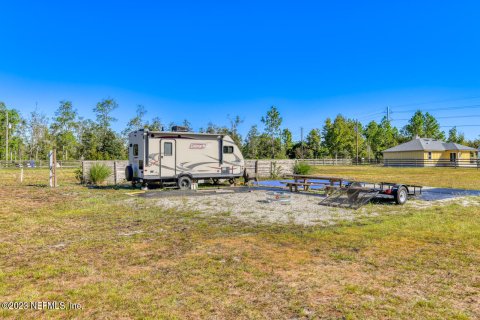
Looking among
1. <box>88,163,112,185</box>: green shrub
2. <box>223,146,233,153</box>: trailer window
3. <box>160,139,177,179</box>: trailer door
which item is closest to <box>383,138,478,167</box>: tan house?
<box>223,146,233,153</box>: trailer window

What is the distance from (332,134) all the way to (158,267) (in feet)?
195

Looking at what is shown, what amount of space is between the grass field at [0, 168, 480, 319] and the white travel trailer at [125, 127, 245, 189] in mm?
6582

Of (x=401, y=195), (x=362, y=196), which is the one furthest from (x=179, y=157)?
(x=401, y=195)

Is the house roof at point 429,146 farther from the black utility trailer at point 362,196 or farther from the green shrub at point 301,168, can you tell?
the black utility trailer at point 362,196

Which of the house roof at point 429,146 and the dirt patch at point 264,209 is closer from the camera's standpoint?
the dirt patch at point 264,209

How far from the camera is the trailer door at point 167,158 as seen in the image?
1474 cm

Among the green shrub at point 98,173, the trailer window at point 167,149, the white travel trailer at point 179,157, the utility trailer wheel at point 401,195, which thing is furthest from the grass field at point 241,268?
the green shrub at point 98,173

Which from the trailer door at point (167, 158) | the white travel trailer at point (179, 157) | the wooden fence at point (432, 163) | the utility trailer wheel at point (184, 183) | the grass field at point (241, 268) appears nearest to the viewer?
the grass field at point (241, 268)

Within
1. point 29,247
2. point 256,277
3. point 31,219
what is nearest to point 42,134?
point 31,219

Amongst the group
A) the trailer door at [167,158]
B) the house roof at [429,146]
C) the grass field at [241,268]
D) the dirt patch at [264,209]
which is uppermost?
the house roof at [429,146]

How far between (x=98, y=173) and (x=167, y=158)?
211 inches

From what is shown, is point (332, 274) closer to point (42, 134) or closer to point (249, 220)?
point (249, 220)

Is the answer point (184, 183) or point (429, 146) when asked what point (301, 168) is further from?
point (429, 146)

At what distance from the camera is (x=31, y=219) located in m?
8.21
